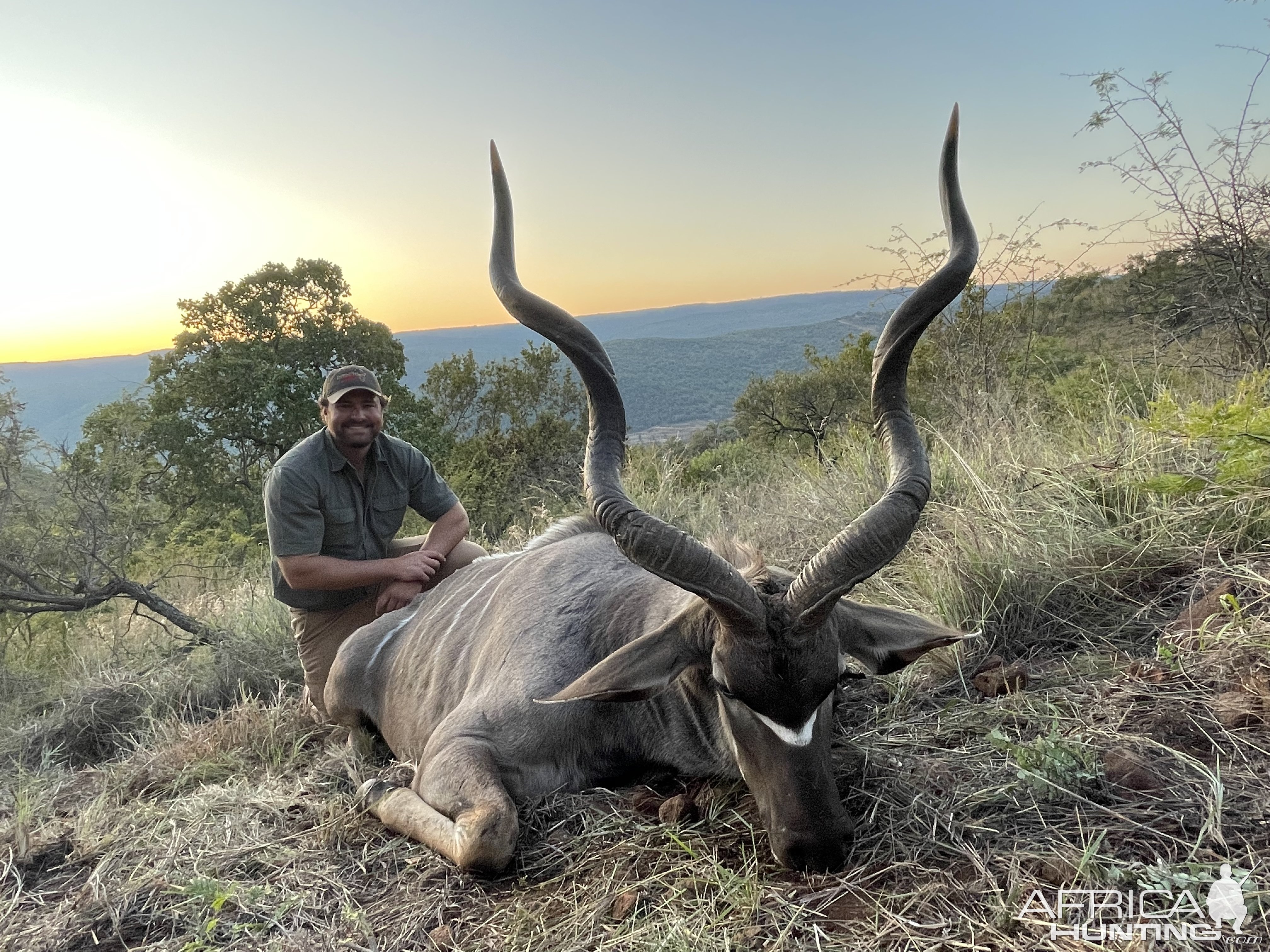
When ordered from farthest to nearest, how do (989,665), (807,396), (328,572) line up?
(807,396) → (328,572) → (989,665)

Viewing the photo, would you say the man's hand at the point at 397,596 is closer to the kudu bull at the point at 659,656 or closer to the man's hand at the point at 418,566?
the man's hand at the point at 418,566

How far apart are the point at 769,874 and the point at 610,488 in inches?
55.8

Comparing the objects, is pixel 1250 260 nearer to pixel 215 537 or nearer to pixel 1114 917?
pixel 1114 917

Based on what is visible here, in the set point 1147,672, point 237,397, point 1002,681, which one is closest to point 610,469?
point 1002,681

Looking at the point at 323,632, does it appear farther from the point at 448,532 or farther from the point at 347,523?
the point at 448,532

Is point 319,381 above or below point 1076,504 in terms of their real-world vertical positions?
above

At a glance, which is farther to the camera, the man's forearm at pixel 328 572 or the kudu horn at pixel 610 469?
the man's forearm at pixel 328 572

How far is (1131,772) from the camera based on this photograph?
8.70 feet

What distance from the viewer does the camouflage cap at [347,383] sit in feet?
17.6

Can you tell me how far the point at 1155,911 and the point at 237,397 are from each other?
64.5ft

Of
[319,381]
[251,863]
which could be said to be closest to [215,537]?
[319,381]

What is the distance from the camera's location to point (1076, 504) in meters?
4.66

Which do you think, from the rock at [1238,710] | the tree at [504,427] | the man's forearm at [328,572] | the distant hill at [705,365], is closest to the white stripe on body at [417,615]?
the man's forearm at [328,572]

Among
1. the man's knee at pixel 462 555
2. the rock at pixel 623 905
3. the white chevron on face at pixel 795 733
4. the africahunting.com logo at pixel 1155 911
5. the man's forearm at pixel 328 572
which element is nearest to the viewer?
the africahunting.com logo at pixel 1155 911
